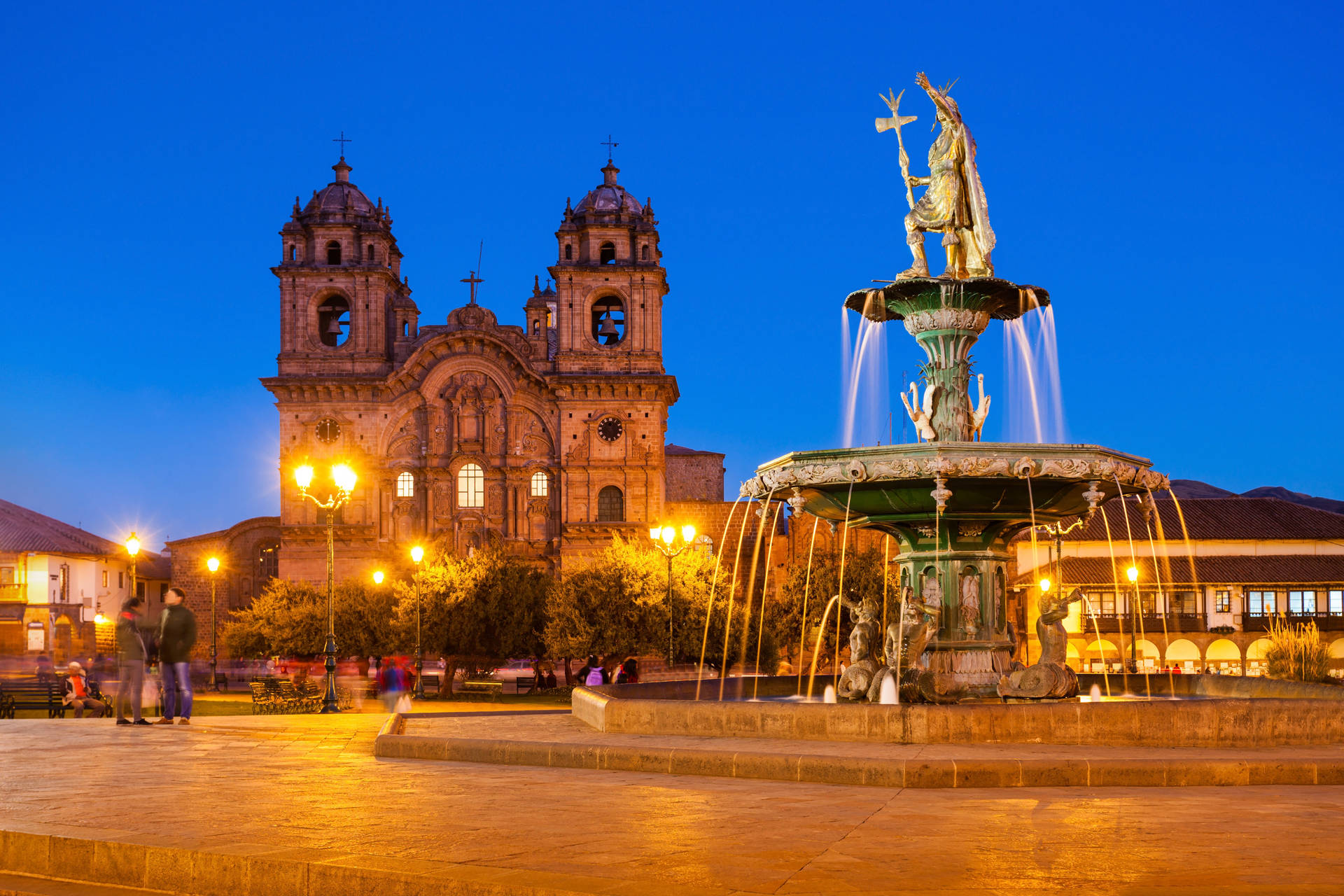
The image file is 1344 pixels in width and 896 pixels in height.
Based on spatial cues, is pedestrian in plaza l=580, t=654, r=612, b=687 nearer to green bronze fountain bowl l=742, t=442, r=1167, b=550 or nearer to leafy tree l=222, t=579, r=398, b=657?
leafy tree l=222, t=579, r=398, b=657

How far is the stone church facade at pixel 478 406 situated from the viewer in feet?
177

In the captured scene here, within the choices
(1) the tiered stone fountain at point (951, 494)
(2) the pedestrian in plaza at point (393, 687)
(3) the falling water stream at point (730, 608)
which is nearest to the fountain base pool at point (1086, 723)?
(1) the tiered stone fountain at point (951, 494)

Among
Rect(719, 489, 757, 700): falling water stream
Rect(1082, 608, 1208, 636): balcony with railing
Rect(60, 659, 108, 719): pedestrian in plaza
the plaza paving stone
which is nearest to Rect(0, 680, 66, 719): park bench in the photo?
Rect(60, 659, 108, 719): pedestrian in plaza

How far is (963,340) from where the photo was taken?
45.8 ft

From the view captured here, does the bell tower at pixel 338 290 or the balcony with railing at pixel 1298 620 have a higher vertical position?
the bell tower at pixel 338 290

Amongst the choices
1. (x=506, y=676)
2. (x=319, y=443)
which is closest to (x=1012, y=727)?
(x=506, y=676)

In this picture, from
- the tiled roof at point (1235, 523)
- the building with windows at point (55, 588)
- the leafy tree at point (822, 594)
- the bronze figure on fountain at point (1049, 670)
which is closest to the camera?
the bronze figure on fountain at point (1049, 670)

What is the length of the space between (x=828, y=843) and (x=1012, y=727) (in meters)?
3.80

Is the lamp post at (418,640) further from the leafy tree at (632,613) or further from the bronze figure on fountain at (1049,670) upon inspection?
the bronze figure on fountain at (1049,670)

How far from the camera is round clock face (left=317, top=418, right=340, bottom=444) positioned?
5500 cm

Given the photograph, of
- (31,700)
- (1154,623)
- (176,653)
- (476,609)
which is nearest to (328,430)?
(476,609)

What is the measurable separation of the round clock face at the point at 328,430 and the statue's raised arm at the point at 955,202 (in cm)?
4374

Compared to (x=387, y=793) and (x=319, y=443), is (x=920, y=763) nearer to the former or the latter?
(x=387, y=793)

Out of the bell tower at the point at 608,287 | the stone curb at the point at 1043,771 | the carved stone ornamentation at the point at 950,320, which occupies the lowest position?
the stone curb at the point at 1043,771
